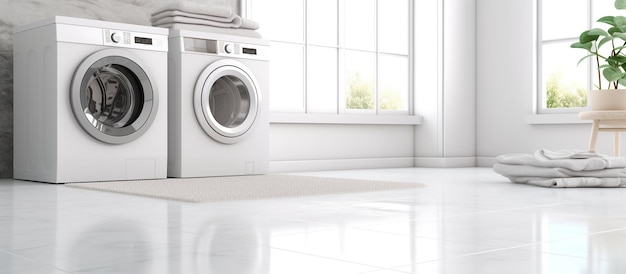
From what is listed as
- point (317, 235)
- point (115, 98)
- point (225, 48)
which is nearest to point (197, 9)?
point (225, 48)

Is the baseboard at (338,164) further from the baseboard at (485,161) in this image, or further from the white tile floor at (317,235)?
the white tile floor at (317,235)

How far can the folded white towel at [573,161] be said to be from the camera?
353 centimetres

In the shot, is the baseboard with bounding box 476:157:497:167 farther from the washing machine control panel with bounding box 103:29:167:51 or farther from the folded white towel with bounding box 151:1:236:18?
the washing machine control panel with bounding box 103:29:167:51

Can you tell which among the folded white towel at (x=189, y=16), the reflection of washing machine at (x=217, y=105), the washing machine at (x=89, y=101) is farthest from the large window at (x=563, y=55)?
the washing machine at (x=89, y=101)

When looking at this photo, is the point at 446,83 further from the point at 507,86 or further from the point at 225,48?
the point at 225,48

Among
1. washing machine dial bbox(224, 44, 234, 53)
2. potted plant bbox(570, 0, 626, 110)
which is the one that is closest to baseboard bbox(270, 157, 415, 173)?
washing machine dial bbox(224, 44, 234, 53)

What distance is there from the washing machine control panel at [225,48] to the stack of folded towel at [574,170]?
1859mm

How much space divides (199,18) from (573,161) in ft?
7.80

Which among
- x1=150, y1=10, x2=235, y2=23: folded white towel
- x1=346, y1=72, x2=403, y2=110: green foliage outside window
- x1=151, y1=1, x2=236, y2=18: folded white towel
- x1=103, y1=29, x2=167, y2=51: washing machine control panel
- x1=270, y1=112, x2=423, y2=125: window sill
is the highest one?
x1=151, y1=1, x2=236, y2=18: folded white towel

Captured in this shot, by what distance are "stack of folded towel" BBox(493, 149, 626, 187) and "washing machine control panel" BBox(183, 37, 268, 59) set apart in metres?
1.86

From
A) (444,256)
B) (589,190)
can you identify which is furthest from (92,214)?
(589,190)

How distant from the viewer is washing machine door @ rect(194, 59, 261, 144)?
4.40m

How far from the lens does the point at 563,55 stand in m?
5.84

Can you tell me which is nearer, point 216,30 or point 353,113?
point 216,30
